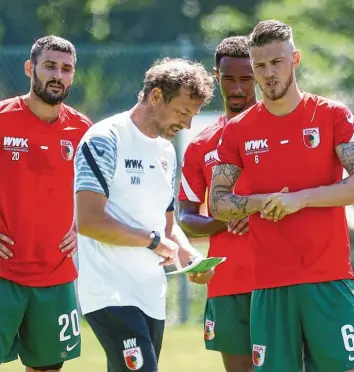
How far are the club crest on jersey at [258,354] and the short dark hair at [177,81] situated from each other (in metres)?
1.32

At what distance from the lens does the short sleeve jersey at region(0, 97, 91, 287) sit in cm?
789

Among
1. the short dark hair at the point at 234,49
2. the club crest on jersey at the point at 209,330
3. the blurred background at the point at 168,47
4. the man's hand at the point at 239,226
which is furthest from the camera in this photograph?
the blurred background at the point at 168,47

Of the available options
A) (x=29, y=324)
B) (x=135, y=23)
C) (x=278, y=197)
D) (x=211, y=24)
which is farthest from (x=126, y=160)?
(x=135, y=23)

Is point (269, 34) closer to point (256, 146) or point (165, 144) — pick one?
point (256, 146)

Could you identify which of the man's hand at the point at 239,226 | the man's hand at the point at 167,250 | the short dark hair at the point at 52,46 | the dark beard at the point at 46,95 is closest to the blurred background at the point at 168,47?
the man's hand at the point at 239,226

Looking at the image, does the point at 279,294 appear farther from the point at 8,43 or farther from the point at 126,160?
the point at 8,43

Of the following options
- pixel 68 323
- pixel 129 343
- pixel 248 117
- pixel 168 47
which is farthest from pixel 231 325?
pixel 168 47

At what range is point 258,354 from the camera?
22.3 ft

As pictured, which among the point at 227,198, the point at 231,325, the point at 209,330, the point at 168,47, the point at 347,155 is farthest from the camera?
the point at 168,47

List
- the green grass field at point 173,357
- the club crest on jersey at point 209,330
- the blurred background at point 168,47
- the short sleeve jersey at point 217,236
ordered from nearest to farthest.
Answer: the short sleeve jersey at point 217,236
the club crest on jersey at point 209,330
the green grass field at point 173,357
the blurred background at point 168,47

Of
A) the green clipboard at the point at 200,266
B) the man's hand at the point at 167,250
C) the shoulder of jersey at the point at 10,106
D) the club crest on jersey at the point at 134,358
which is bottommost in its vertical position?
the club crest on jersey at the point at 134,358

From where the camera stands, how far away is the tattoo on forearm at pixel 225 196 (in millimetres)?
6844

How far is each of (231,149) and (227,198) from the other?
0.27m

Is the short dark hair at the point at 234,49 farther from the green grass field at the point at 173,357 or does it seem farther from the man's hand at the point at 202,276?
the green grass field at the point at 173,357
